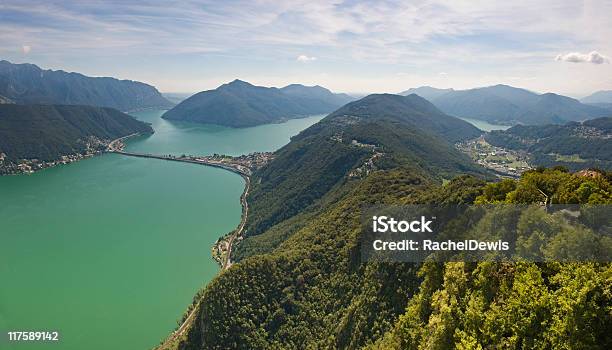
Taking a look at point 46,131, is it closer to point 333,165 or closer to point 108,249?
point 108,249

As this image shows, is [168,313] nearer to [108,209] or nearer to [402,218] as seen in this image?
[402,218]

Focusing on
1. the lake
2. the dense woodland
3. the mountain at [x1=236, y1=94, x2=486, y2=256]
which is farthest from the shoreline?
the dense woodland

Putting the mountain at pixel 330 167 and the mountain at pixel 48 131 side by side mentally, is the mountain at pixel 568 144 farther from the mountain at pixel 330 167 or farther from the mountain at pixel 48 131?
the mountain at pixel 48 131

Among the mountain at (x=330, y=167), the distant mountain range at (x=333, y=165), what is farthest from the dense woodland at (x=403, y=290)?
the distant mountain range at (x=333, y=165)

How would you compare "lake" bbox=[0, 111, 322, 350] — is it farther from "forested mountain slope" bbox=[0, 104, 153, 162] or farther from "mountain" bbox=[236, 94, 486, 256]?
"forested mountain slope" bbox=[0, 104, 153, 162]

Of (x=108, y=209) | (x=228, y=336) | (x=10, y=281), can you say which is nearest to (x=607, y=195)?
(x=228, y=336)

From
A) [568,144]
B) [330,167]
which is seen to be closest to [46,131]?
[330,167]
